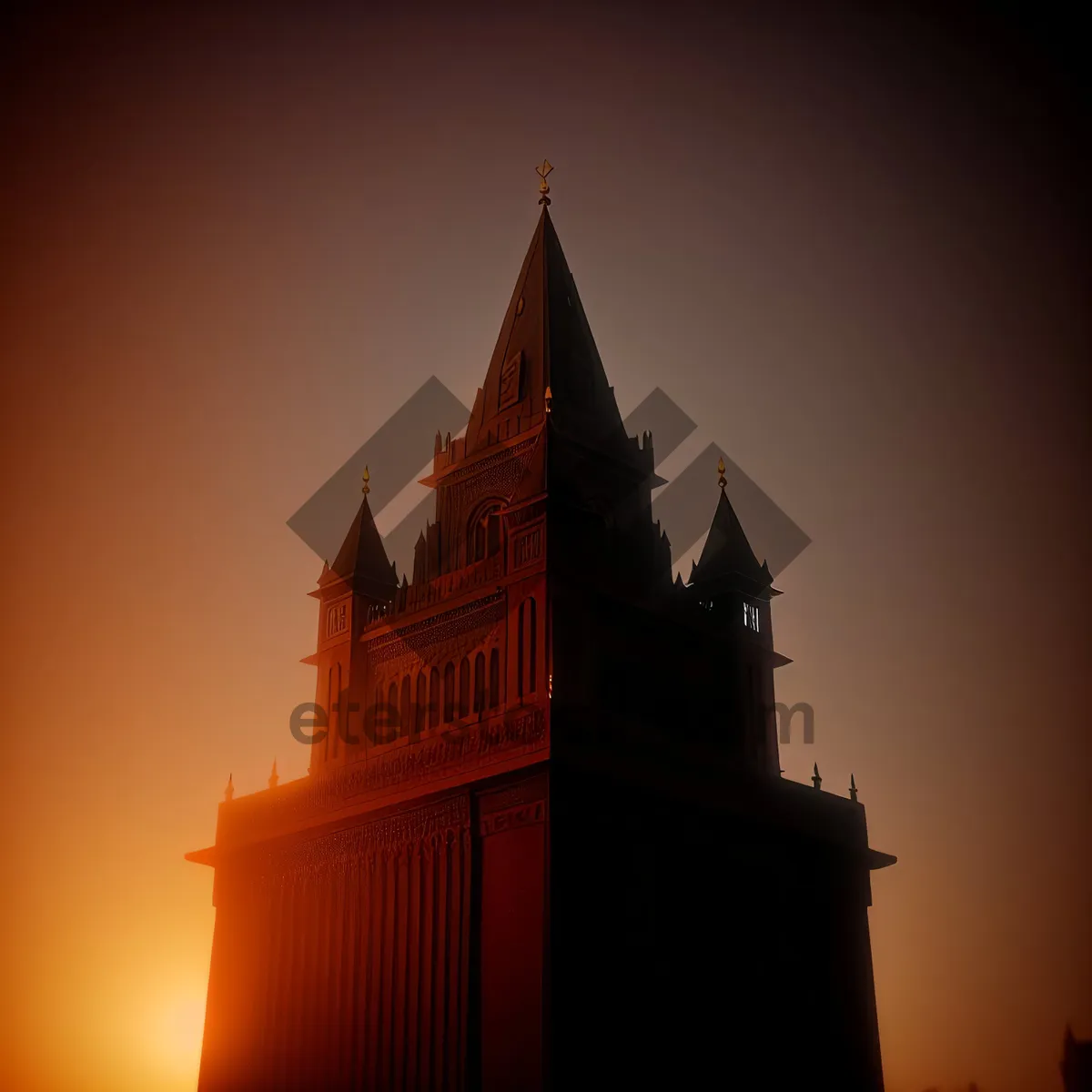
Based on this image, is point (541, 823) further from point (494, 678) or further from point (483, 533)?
point (483, 533)

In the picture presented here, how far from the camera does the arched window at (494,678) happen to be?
2630cm

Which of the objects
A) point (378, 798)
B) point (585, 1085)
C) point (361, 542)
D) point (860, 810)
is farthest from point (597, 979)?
point (361, 542)

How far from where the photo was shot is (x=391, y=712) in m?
28.4

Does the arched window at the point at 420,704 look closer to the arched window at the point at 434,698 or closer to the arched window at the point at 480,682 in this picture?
the arched window at the point at 434,698

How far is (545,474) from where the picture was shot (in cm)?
2655

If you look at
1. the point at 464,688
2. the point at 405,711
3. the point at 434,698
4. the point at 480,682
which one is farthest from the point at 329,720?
the point at 480,682

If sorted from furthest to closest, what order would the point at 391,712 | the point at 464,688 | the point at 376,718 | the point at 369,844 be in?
1. the point at 376,718
2. the point at 391,712
3. the point at 464,688
4. the point at 369,844

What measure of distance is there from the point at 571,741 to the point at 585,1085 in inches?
208

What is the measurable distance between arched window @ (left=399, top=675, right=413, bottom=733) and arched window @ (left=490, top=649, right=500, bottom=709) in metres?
2.28

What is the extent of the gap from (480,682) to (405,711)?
6.99 ft

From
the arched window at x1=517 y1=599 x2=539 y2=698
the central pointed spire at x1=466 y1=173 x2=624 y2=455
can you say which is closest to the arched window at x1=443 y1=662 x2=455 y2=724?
the arched window at x1=517 y1=599 x2=539 y2=698

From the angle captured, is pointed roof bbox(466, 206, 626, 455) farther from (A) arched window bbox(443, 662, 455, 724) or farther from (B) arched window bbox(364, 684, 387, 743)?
(B) arched window bbox(364, 684, 387, 743)

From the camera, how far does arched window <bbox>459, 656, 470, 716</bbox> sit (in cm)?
2698

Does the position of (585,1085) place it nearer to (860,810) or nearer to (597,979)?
(597,979)
